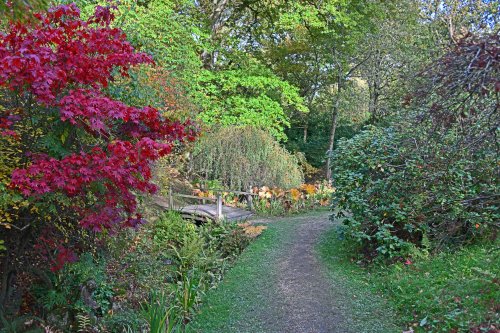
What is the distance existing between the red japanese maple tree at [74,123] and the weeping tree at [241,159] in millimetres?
7790

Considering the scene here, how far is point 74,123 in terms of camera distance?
4027 mm

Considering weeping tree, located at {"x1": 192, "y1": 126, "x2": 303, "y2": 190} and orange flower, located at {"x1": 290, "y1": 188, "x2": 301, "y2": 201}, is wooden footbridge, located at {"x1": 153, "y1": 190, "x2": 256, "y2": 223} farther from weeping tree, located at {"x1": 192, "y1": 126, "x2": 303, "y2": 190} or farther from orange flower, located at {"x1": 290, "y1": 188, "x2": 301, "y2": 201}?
orange flower, located at {"x1": 290, "y1": 188, "x2": 301, "y2": 201}

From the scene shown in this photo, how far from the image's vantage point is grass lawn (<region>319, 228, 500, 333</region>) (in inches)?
186

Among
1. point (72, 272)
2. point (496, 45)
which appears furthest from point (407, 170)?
point (72, 272)

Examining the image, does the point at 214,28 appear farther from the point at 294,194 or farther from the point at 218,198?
the point at 218,198

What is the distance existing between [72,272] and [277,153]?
8.35m

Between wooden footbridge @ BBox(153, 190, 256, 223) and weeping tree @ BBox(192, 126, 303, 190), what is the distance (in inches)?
29.7

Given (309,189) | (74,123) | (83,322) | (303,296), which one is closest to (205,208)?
(309,189)

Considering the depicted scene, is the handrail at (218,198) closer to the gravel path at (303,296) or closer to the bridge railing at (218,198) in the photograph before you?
the bridge railing at (218,198)

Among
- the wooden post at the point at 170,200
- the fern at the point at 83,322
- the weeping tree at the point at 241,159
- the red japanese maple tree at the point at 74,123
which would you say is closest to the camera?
the red japanese maple tree at the point at 74,123

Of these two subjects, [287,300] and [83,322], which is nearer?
[83,322]

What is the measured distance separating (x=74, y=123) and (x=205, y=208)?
24.3 feet

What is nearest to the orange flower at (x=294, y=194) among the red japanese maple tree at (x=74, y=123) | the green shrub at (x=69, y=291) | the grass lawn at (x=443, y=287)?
the grass lawn at (x=443, y=287)

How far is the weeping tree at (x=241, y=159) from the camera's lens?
41.7 ft
